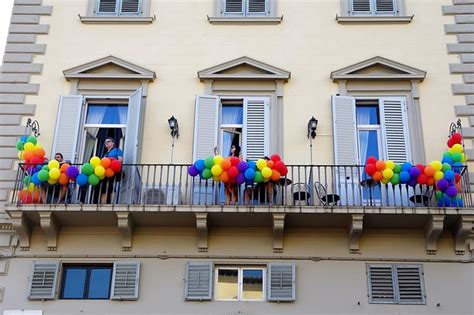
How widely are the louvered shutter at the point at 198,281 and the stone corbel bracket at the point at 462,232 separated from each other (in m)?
4.76

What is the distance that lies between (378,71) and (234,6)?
3.78 meters

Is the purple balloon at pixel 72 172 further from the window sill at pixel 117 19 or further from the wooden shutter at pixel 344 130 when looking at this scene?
the wooden shutter at pixel 344 130

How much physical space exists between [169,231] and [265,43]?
5.15 meters

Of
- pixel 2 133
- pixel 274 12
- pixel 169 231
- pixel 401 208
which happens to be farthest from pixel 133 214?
pixel 274 12

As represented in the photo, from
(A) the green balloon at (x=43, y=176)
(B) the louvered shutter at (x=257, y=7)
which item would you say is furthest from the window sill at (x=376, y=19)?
(A) the green balloon at (x=43, y=176)

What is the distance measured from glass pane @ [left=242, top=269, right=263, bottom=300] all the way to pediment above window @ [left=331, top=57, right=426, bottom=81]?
4.83m

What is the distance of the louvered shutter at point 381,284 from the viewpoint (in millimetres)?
15695

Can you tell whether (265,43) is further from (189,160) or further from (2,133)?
(2,133)

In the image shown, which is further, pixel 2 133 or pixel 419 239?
pixel 2 133

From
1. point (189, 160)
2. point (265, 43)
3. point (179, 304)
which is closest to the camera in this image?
point (179, 304)

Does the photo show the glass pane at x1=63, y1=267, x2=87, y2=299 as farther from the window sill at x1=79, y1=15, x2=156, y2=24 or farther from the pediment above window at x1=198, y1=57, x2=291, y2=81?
the window sill at x1=79, y1=15, x2=156, y2=24

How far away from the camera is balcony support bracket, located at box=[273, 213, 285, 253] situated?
15.8 m

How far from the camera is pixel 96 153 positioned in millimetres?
17766

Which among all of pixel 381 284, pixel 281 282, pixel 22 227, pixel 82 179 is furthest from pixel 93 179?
pixel 381 284
